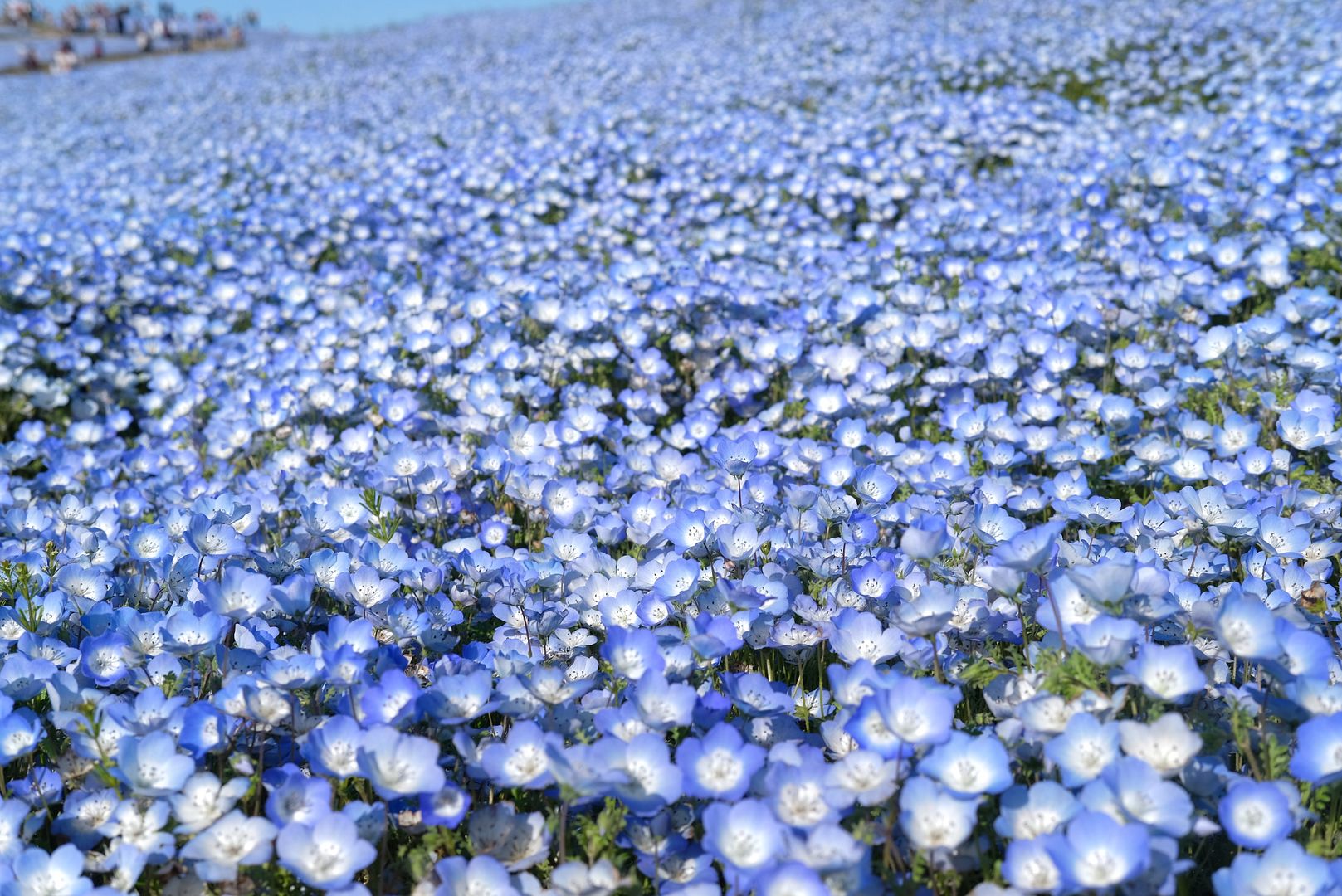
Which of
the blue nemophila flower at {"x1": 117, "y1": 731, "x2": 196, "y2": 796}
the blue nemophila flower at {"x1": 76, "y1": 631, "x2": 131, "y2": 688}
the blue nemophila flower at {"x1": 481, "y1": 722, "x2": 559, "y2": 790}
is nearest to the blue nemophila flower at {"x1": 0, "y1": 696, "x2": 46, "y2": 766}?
the blue nemophila flower at {"x1": 76, "y1": 631, "x2": 131, "y2": 688}

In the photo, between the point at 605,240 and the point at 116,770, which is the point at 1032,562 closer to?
the point at 116,770

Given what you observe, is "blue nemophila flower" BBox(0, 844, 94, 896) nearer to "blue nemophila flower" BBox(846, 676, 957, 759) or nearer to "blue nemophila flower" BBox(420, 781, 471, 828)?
"blue nemophila flower" BBox(420, 781, 471, 828)

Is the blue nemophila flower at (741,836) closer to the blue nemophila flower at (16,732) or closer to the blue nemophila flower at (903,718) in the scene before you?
the blue nemophila flower at (903,718)

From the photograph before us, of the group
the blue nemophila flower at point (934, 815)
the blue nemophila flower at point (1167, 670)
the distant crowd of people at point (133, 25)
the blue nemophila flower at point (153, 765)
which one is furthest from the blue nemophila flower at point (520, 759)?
the distant crowd of people at point (133, 25)

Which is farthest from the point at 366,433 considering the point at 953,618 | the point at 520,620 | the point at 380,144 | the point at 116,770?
the point at 380,144

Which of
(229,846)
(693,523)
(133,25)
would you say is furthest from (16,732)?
(133,25)

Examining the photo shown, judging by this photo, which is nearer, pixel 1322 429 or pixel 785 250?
pixel 1322 429
